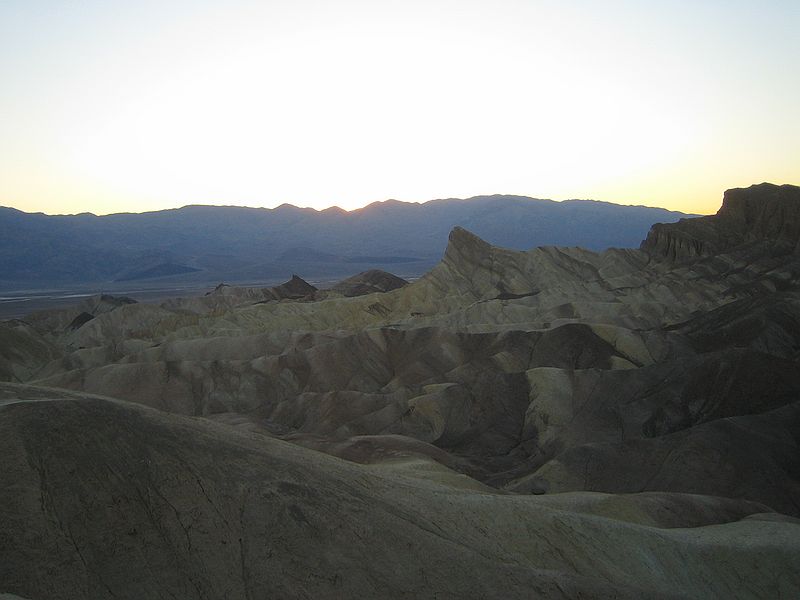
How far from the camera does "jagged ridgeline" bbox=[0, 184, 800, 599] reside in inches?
419

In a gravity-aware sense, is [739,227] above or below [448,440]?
above

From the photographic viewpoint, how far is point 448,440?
31562 millimetres

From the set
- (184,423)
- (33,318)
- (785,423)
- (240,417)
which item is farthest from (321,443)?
(33,318)

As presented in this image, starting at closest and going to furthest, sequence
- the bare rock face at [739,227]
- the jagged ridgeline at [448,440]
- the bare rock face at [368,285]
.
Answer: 1. the jagged ridgeline at [448,440]
2. the bare rock face at [739,227]
3. the bare rock face at [368,285]

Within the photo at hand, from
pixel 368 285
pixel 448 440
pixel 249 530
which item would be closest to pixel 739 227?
pixel 448 440

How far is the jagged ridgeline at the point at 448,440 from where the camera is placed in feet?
34.9

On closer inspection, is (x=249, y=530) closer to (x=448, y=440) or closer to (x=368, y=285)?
(x=448, y=440)

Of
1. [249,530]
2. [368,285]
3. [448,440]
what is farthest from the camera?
[368,285]

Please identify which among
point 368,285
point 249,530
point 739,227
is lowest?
point 368,285

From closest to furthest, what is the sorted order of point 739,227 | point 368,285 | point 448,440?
point 448,440 → point 739,227 → point 368,285

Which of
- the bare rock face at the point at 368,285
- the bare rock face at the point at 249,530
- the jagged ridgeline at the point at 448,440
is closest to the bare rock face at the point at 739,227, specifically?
the jagged ridgeline at the point at 448,440

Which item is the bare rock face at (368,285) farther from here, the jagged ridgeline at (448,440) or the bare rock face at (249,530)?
the bare rock face at (249,530)

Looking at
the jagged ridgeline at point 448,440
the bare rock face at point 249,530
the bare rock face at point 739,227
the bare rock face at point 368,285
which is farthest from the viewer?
the bare rock face at point 368,285

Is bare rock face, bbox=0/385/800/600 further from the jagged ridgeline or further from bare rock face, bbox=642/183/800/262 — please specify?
bare rock face, bbox=642/183/800/262
